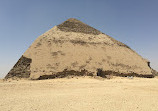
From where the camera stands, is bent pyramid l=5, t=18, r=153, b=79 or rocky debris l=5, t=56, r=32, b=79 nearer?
rocky debris l=5, t=56, r=32, b=79

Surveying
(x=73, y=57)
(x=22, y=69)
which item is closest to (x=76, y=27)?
(x=73, y=57)

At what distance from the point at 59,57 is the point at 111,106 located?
37.9ft

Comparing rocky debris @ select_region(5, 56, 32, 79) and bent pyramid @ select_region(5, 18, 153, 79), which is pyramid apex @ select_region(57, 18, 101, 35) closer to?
bent pyramid @ select_region(5, 18, 153, 79)

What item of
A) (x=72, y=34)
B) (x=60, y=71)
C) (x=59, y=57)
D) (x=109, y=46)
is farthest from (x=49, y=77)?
(x=109, y=46)

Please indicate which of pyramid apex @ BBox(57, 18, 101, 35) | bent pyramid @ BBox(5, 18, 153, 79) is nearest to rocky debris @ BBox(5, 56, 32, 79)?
bent pyramid @ BBox(5, 18, 153, 79)

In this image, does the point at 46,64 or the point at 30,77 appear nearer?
the point at 30,77

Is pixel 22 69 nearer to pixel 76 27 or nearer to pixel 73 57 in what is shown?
pixel 73 57

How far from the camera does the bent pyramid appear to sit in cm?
1477

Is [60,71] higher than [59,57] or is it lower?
lower

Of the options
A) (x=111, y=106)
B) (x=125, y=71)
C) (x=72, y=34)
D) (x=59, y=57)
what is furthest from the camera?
(x=72, y=34)

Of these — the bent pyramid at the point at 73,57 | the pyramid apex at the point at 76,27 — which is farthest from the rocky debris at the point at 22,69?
the pyramid apex at the point at 76,27

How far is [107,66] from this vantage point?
16.9 m

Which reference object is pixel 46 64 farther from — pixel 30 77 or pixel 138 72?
pixel 138 72

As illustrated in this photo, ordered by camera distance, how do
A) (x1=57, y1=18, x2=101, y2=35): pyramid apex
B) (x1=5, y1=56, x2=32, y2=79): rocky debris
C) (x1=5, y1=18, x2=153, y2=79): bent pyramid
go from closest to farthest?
(x1=5, y1=56, x2=32, y2=79): rocky debris → (x1=5, y1=18, x2=153, y2=79): bent pyramid → (x1=57, y1=18, x2=101, y2=35): pyramid apex
